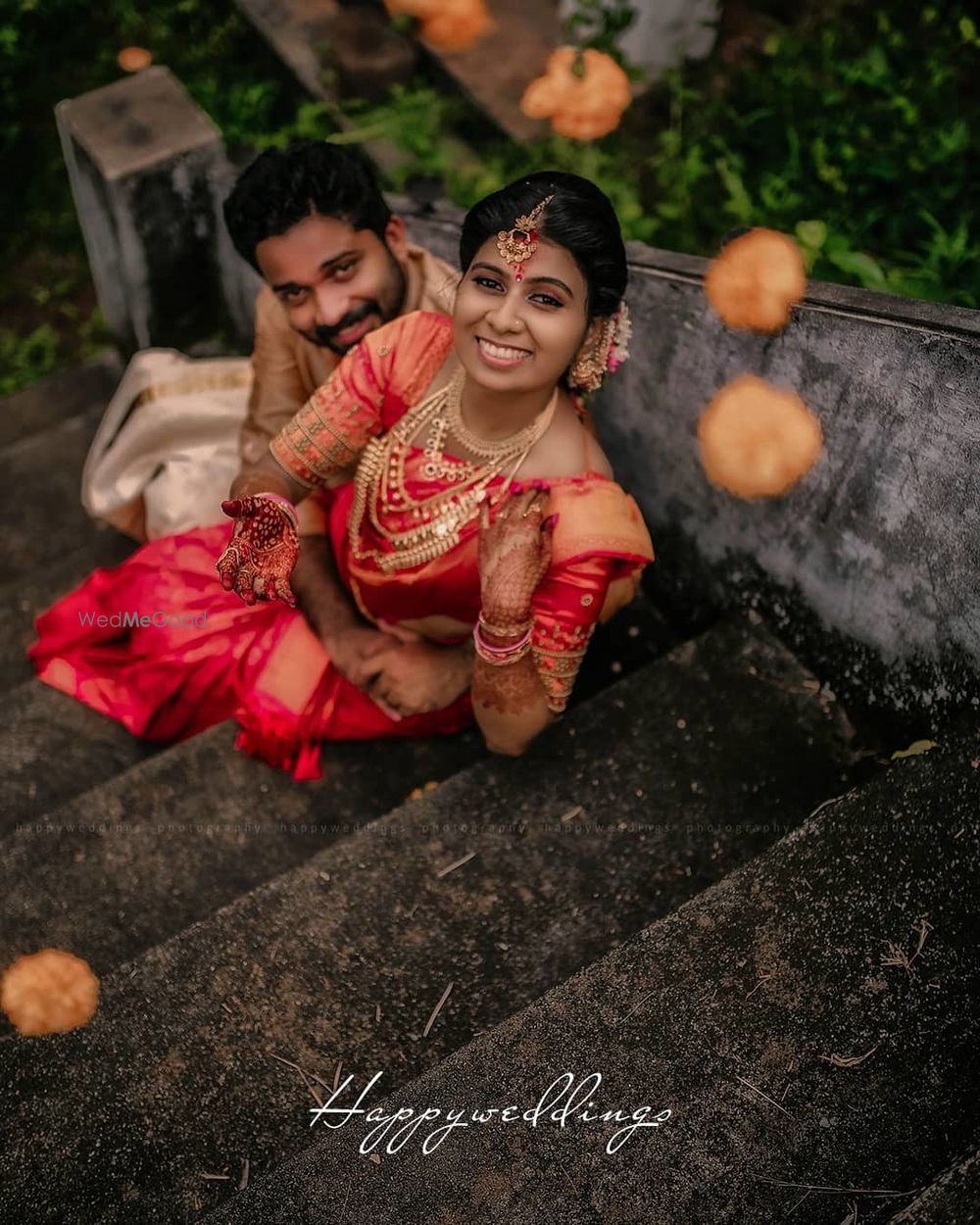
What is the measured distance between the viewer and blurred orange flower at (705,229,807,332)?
9.20 feet

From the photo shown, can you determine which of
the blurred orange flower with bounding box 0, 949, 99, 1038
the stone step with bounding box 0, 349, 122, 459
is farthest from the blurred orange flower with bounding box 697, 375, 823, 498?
the stone step with bounding box 0, 349, 122, 459

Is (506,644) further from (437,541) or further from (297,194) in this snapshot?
(297,194)

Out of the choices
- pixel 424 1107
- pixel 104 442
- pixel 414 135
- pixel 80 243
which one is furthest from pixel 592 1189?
pixel 80 243

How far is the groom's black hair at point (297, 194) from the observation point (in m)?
3.01

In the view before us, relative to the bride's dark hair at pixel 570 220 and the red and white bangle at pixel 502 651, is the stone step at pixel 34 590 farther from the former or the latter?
the bride's dark hair at pixel 570 220

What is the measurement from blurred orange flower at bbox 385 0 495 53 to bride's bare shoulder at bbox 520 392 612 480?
10.4ft

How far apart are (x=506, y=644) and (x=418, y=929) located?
0.68 metres

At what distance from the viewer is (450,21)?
17.0 feet

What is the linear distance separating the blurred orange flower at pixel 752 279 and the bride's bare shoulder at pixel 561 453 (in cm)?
53

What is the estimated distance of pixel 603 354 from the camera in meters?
2.55

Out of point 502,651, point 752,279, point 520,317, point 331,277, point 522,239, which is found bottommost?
point 502,651

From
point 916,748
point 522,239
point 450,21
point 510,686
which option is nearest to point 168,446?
point 510,686

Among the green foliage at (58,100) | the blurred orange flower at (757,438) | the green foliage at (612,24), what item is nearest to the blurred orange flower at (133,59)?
the green foliage at (58,100)

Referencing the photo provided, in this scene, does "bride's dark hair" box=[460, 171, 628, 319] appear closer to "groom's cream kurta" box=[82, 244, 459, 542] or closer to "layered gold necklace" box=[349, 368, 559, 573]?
"layered gold necklace" box=[349, 368, 559, 573]
